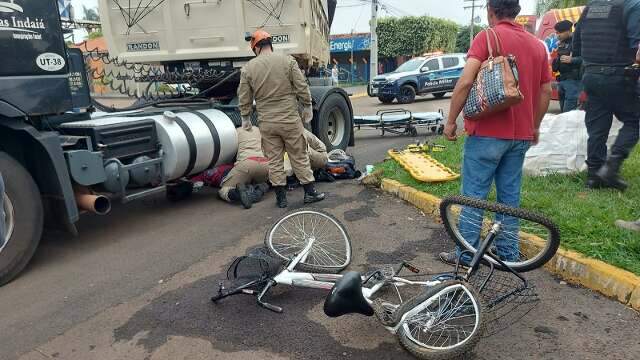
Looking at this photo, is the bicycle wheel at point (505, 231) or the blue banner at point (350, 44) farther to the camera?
the blue banner at point (350, 44)

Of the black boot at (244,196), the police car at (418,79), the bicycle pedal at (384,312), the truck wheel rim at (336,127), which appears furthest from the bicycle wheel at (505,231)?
the police car at (418,79)

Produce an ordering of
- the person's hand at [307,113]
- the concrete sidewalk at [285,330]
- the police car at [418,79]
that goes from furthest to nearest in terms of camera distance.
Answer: the police car at [418,79] → the person's hand at [307,113] → the concrete sidewalk at [285,330]

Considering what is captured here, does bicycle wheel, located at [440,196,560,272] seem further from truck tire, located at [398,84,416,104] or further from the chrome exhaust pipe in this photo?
truck tire, located at [398,84,416,104]

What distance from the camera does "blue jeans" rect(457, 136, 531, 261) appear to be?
315 cm

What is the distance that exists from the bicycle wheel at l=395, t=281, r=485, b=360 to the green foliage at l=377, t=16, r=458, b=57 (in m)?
36.4

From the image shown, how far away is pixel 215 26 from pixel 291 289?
4162mm

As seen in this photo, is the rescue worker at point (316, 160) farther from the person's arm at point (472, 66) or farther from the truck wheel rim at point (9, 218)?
the person's arm at point (472, 66)

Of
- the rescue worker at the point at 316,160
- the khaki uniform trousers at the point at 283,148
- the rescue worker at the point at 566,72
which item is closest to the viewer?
the khaki uniform trousers at the point at 283,148

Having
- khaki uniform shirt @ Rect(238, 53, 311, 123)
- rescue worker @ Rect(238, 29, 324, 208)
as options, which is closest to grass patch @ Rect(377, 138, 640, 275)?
rescue worker @ Rect(238, 29, 324, 208)

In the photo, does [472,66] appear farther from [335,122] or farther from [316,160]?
[335,122]

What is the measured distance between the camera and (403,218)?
15.9ft

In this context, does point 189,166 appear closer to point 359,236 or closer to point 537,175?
point 359,236

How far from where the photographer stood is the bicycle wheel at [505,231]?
2.68m

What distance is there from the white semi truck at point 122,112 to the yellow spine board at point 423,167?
158 centimetres
